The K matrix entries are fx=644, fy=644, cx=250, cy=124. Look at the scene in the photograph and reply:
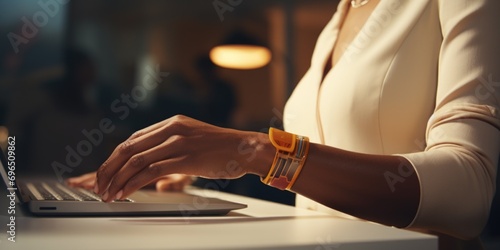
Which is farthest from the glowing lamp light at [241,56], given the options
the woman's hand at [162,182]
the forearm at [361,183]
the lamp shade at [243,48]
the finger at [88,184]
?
the forearm at [361,183]

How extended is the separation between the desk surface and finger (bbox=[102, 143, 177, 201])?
0.03 metres

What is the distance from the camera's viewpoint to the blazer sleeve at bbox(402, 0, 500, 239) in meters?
0.77

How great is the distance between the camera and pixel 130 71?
2.88 m

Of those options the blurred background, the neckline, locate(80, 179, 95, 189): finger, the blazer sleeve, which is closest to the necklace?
the neckline

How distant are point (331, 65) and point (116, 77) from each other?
193cm

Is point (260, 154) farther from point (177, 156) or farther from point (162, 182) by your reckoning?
point (162, 182)

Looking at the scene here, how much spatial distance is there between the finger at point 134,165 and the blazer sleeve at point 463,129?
300 millimetres

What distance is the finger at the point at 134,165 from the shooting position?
68cm

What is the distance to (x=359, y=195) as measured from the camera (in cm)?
76

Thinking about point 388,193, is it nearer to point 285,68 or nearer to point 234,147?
point 234,147

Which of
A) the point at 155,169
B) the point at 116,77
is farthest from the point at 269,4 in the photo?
the point at 155,169

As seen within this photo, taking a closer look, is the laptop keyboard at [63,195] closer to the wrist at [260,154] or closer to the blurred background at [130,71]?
the wrist at [260,154]

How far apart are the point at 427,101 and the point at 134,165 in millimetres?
444

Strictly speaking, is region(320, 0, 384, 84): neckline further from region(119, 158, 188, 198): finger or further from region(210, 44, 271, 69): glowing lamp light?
region(210, 44, 271, 69): glowing lamp light
